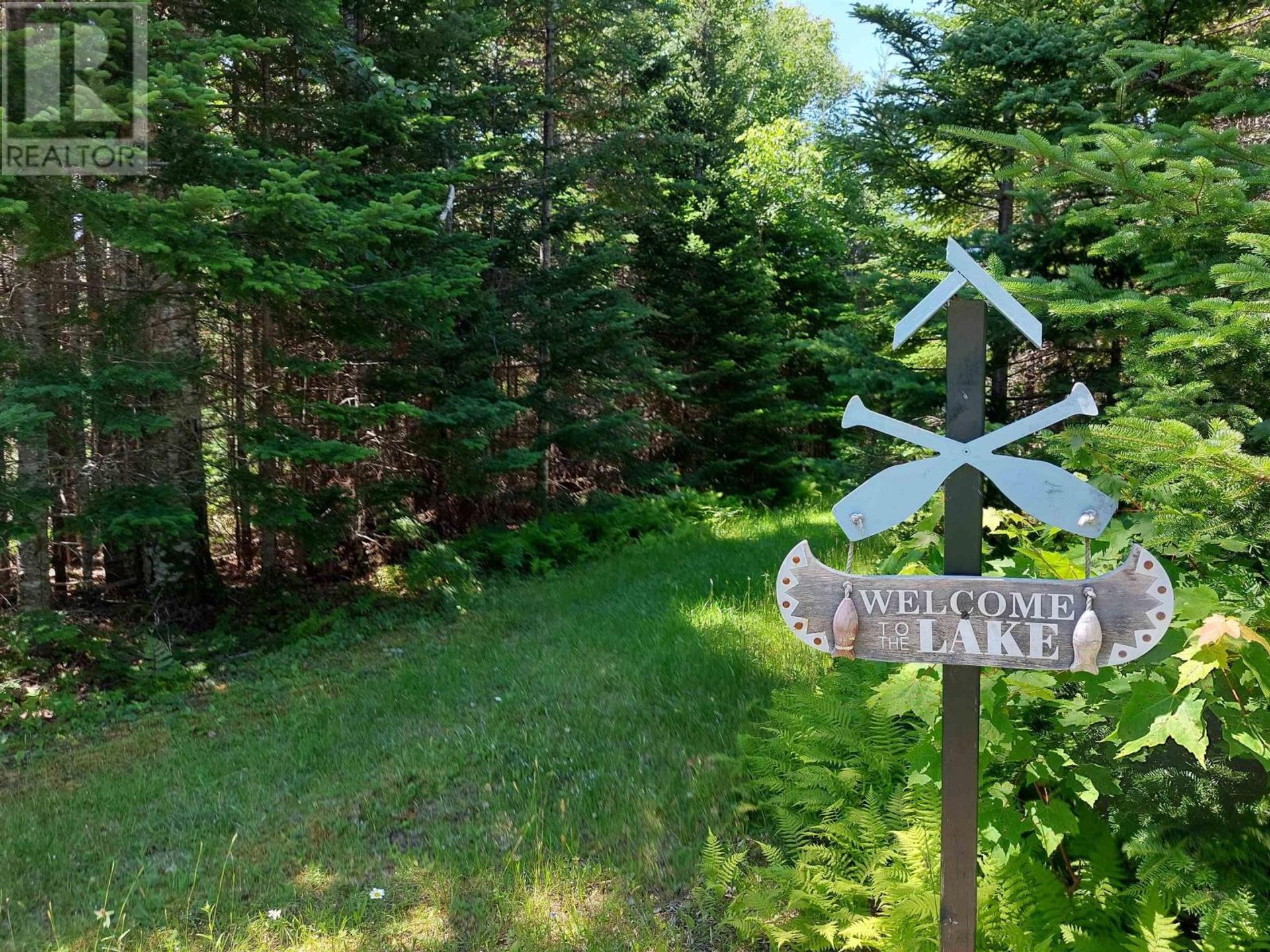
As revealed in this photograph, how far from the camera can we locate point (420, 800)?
420 cm

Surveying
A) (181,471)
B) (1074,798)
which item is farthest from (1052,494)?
(181,471)

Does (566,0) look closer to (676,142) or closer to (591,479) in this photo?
(676,142)

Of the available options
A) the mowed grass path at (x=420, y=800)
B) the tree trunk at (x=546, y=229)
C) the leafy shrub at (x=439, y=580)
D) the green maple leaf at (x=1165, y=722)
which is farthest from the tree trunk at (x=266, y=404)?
the green maple leaf at (x=1165, y=722)

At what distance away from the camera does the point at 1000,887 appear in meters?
2.62

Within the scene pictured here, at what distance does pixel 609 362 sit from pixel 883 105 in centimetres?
543

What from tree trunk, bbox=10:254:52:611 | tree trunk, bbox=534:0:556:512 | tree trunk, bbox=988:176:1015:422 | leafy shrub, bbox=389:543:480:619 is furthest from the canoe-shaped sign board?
tree trunk, bbox=534:0:556:512

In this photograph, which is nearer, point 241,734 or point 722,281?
point 241,734

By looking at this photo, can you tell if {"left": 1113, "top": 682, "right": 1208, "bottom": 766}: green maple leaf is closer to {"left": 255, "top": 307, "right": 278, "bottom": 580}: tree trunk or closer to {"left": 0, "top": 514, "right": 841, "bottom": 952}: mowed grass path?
{"left": 0, "top": 514, "right": 841, "bottom": 952}: mowed grass path

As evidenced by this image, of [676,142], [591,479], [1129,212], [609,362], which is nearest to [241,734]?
[1129,212]

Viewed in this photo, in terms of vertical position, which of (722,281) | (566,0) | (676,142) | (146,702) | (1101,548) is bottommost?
(146,702)

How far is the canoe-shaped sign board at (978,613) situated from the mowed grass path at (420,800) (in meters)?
1.55

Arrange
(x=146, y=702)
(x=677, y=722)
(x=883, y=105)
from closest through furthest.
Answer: (x=677, y=722) < (x=146, y=702) < (x=883, y=105)

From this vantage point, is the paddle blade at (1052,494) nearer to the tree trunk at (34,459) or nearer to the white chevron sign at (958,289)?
the white chevron sign at (958,289)

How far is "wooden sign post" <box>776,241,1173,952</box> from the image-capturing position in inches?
78.4
